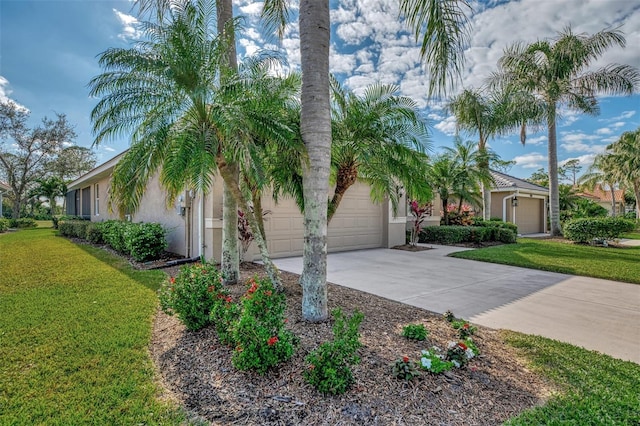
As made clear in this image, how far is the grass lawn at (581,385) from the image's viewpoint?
7.41 feet

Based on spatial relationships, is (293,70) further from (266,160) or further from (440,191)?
(440,191)

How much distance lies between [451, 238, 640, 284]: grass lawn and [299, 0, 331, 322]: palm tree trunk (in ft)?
22.7

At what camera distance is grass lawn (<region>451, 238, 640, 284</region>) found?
7301 mm

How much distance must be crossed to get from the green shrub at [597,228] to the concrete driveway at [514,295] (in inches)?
287

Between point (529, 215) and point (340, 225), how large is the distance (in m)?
15.9

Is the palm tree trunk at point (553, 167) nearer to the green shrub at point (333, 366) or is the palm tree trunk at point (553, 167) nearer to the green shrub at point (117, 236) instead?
the green shrub at point (333, 366)

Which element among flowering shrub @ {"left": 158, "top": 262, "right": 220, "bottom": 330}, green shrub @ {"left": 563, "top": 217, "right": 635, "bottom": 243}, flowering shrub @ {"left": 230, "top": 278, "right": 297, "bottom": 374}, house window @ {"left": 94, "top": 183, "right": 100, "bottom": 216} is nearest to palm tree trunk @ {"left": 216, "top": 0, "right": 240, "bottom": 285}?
flowering shrub @ {"left": 158, "top": 262, "right": 220, "bottom": 330}

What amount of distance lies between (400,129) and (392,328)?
10.4 ft

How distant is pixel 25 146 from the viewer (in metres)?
25.0

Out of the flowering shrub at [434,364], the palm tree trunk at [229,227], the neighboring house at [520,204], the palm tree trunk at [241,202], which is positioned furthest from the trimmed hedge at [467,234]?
the flowering shrub at [434,364]

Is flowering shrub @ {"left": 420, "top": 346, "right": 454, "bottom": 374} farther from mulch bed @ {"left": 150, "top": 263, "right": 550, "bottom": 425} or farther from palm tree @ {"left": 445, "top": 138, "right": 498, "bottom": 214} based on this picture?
palm tree @ {"left": 445, "top": 138, "right": 498, "bottom": 214}

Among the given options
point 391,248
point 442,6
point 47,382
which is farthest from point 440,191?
point 47,382

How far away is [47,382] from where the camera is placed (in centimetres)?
275

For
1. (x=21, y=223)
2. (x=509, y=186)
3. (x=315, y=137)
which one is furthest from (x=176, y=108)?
(x=21, y=223)
